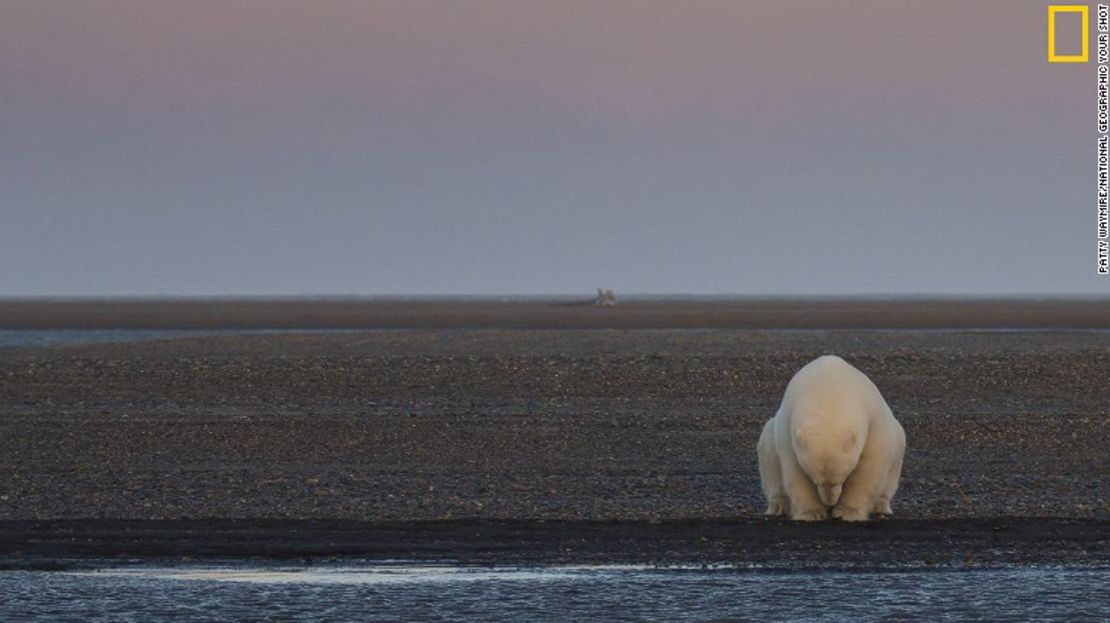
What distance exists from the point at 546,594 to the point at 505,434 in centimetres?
1283

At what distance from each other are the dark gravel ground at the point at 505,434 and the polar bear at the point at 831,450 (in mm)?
433

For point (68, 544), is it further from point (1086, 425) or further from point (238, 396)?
point (238, 396)

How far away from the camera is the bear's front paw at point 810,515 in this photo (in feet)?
51.9

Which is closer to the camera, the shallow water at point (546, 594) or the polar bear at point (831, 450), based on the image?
the shallow water at point (546, 594)

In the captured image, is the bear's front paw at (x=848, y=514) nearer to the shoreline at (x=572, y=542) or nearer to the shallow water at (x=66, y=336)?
the shoreline at (x=572, y=542)

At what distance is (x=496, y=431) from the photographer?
82.7 ft

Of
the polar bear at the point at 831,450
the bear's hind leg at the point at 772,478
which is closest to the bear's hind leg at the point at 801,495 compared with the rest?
the polar bear at the point at 831,450

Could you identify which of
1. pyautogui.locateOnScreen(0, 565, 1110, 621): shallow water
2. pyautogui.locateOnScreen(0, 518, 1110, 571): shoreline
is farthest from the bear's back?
pyautogui.locateOnScreen(0, 565, 1110, 621): shallow water

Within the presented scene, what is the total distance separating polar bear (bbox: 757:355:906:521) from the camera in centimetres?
1537

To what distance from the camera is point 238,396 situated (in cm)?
3206

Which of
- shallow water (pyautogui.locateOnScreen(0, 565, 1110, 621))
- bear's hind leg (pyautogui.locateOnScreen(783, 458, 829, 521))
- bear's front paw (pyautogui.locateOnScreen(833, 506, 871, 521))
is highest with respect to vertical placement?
bear's hind leg (pyautogui.locateOnScreen(783, 458, 829, 521))

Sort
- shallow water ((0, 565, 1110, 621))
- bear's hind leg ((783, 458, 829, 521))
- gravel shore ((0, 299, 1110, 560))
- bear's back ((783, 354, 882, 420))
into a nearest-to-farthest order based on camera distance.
A: shallow water ((0, 565, 1110, 621))
bear's back ((783, 354, 882, 420))
bear's hind leg ((783, 458, 829, 521))
gravel shore ((0, 299, 1110, 560))

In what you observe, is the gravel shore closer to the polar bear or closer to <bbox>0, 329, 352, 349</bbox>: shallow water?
the polar bear

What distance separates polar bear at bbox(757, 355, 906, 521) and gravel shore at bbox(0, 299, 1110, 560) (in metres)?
0.43
